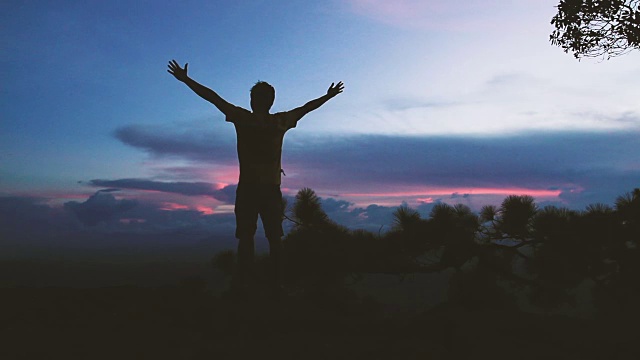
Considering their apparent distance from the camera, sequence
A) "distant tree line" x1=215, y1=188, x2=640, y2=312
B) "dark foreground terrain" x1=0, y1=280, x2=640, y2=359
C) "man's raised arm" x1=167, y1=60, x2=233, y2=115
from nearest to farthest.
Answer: "dark foreground terrain" x1=0, y1=280, x2=640, y2=359
"man's raised arm" x1=167, y1=60, x2=233, y2=115
"distant tree line" x1=215, y1=188, x2=640, y2=312

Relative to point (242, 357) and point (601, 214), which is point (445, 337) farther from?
point (601, 214)

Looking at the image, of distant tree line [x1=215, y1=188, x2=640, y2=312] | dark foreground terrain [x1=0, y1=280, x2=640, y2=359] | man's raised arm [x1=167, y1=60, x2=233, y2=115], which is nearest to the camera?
dark foreground terrain [x1=0, y1=280, x2=640, y2=359]

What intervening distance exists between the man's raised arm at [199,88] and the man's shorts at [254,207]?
104cm

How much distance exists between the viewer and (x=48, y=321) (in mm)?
4754

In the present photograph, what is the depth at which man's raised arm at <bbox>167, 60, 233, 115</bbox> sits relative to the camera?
17.1 ft

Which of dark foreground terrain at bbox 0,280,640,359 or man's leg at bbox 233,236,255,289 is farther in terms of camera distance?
man's leg at bbox 233,236,255,289

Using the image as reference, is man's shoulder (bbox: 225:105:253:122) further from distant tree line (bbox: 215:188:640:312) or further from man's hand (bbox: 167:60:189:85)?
distant tree line (bbox: 215:188:640:312)

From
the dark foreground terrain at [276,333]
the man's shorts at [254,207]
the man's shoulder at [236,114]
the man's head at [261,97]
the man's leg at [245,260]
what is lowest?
the dark foreground terrain at [276,333]

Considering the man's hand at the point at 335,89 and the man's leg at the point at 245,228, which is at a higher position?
the man's hand at the point at 335,89

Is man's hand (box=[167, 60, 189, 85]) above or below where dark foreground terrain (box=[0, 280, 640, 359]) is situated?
above

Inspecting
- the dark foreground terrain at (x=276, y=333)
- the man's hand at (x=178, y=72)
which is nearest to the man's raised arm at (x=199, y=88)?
the man's hand at (x=178, y=72)

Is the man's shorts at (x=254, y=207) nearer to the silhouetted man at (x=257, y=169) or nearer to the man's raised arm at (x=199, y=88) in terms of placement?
the silhouetted man at (x=257, y=169)

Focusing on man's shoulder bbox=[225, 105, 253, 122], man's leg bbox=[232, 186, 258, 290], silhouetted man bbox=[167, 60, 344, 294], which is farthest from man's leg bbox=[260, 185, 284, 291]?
man's shoulder bbox=[225, 105, 253, 122]

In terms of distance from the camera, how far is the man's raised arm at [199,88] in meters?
5.22
